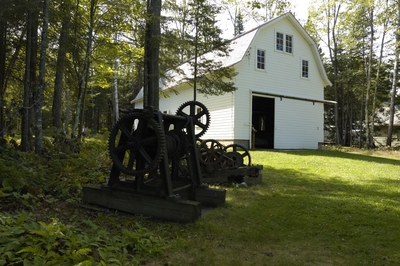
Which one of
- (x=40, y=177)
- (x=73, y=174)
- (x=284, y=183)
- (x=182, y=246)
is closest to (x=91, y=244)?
(x=182, y=246)

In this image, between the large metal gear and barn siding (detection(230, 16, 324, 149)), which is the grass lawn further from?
barn siding (detection(230, 16, 324, 149))

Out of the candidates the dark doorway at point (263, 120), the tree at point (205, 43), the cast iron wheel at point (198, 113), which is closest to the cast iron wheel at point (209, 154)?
the cast iron wheel at point (198, 113)

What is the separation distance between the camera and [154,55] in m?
9.75

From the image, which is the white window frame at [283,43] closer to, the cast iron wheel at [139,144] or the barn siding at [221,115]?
the barn siding at [221,115]

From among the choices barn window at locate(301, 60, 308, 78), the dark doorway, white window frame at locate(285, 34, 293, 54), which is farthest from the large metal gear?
barn window at locate(301, 60, 308, 78)

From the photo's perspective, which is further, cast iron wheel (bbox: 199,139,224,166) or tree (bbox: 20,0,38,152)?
tree (bbox: 20,0,38,152)

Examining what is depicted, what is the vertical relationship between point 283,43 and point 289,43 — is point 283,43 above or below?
below

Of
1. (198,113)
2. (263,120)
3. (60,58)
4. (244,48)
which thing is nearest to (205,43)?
(244,48)

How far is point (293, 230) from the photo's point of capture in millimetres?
3986

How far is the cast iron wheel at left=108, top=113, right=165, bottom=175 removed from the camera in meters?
4.07

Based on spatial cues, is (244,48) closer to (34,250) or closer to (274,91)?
(274,91)

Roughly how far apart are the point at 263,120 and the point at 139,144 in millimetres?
17315

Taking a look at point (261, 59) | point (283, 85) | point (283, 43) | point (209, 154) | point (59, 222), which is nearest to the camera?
point (59, 222)

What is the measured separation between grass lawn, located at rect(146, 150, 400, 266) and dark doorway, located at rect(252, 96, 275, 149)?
482 inches
